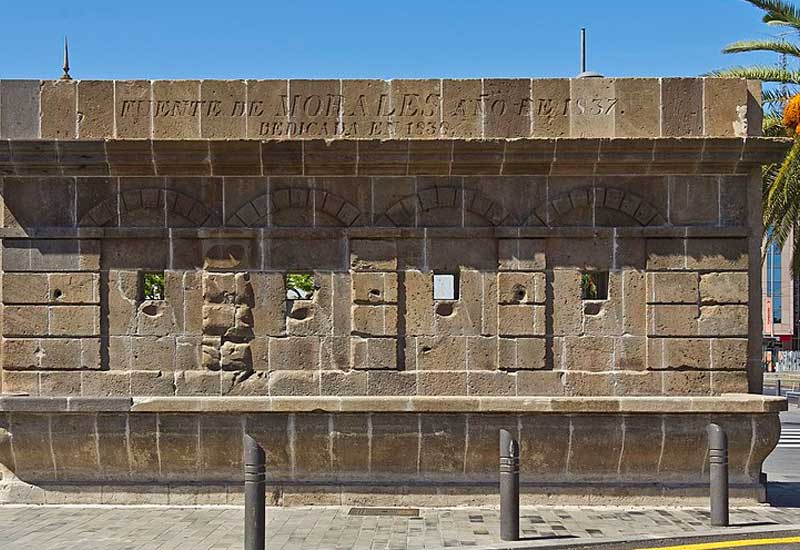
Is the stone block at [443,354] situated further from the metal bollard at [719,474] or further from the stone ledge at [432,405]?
the metal bollard at [719,474]

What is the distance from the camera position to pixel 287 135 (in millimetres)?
10867

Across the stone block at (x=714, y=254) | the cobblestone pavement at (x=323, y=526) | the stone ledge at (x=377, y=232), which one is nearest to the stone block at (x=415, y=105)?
the stone ledge at (x=377, y=232)

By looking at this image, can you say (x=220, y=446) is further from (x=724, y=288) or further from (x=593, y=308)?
(x=724, y=288)

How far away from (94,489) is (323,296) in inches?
132

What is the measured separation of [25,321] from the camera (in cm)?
1084

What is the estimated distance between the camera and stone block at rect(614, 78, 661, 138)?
1080cm

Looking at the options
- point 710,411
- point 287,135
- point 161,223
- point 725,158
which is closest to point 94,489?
point 161,223

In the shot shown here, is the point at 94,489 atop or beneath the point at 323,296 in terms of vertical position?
beneath

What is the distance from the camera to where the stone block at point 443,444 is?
10672 mm

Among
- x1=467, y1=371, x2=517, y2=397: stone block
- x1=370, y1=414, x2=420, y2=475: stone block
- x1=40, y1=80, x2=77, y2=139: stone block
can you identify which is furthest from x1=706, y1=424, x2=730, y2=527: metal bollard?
x1=40, y1=80, x2=77, y2=139: stone block

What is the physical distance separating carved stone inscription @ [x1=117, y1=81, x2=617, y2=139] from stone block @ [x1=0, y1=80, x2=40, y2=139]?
96cm

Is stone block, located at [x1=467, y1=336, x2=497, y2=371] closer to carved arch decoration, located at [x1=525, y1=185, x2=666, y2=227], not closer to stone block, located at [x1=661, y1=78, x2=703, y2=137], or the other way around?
carved arch decoration, located at [x1=525, y1=185, x2=666, y2=227]

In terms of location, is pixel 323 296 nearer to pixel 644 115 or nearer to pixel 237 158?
pixel 237 158

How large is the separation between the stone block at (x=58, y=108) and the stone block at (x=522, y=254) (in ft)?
16.3
